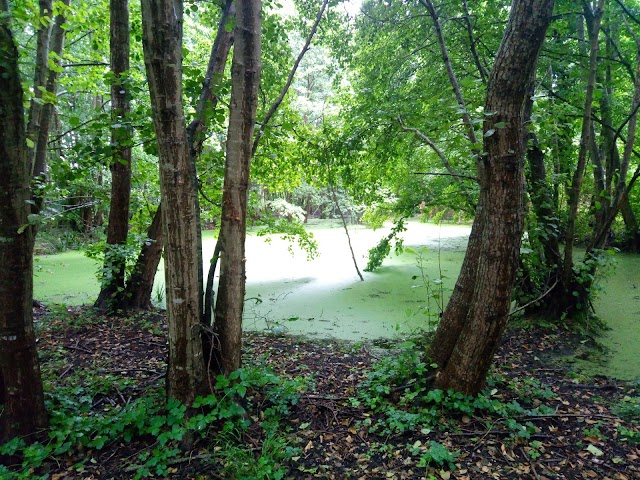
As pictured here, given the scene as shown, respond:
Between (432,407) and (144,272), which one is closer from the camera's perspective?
(432,407)

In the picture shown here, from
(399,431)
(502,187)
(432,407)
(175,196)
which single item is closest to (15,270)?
(175,196)

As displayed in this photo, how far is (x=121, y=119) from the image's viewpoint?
237 cm

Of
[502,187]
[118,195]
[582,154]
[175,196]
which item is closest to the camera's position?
[175,196]

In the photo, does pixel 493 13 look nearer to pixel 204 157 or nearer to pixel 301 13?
pixel 301 13

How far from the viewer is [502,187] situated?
205cm

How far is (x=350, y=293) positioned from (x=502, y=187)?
399 cm

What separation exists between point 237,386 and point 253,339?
1928mm

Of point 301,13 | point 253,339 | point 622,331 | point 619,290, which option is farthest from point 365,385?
point 619,290

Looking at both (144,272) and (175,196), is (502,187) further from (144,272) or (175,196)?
(144,272)

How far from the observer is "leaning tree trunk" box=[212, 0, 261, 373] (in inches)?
83.4

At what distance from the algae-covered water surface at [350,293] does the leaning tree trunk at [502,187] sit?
69 centimetres

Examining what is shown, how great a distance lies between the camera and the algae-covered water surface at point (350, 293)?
3895 mm

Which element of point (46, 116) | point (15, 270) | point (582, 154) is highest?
point (46, 116)

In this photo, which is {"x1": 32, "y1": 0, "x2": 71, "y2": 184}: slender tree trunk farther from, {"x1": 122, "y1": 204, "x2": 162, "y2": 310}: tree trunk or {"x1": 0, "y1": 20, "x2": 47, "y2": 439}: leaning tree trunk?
{"x1": 0, "y1": 20, "x2": 47, "y2": 439}: leaning tree trunk
